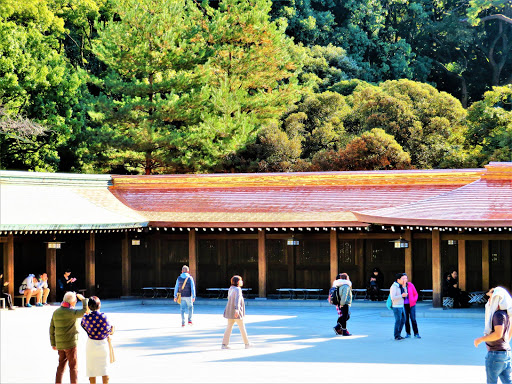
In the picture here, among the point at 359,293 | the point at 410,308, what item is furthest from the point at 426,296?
the point at 410,308

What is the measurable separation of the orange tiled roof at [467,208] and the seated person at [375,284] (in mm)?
2196

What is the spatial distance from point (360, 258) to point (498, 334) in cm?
1755

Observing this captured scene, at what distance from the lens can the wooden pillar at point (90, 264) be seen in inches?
1090

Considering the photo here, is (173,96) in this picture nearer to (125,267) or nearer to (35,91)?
(35,91)

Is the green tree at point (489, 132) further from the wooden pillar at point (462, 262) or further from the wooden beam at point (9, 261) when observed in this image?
the wooden beam at point (9, 261)

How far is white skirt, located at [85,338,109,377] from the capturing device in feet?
40.1

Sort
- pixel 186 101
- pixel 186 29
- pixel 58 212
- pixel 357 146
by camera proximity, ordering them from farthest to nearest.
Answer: pixel 186 29 < pixel 186 101 < pixel 357 146 < pixel 58 212

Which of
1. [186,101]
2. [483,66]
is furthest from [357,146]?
[483,66]

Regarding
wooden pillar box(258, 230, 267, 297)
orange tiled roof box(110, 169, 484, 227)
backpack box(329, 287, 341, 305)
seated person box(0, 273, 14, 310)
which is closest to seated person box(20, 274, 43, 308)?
seated person box(0, 273, 14, 310)

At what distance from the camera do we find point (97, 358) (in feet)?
40.2

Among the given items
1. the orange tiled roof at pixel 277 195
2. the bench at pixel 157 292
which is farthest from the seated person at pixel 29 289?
the bench at pixel 157 292

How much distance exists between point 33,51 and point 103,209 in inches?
885

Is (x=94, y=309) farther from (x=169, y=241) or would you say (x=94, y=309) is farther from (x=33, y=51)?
(x=33, y=51)

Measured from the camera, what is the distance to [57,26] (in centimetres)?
5166
